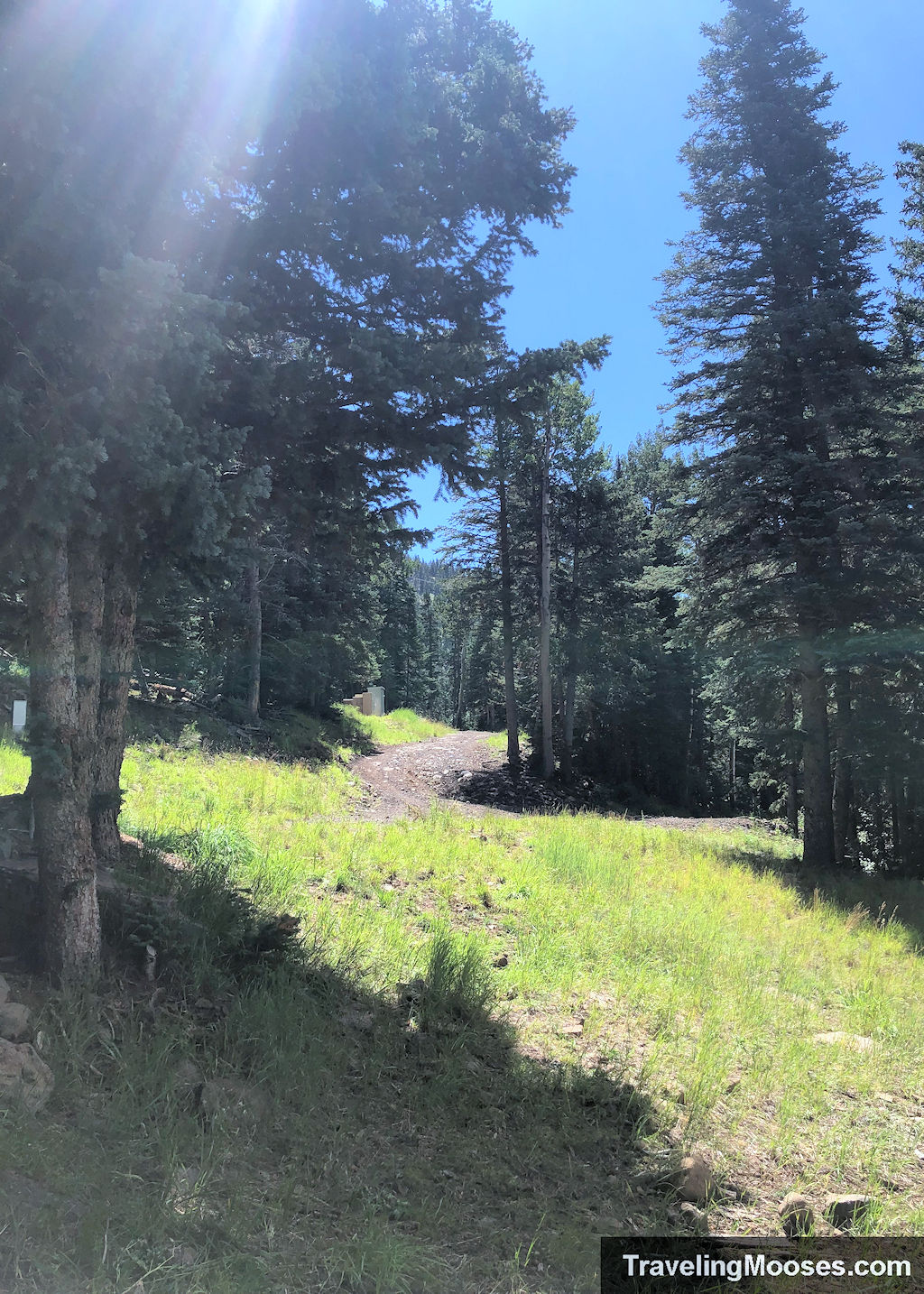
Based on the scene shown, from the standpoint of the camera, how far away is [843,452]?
1270 cm

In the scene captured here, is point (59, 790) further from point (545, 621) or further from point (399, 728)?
point (399, 728)

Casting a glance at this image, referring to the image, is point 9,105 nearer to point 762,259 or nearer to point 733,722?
point 762,259

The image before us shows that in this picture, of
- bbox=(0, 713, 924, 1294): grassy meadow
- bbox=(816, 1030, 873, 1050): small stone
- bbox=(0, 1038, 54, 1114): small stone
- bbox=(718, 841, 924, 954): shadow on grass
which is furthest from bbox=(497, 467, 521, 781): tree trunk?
bbox=(0, 1038, 54, 1114): small stone

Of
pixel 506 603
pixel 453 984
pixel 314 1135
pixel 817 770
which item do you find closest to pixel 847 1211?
pixel 453 984

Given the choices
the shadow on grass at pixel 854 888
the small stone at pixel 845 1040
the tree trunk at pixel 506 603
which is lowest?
the shadow on grass at pixel 854 888

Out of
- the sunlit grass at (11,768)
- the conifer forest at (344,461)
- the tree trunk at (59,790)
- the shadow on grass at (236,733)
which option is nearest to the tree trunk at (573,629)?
the shadow on grass at (236,733)

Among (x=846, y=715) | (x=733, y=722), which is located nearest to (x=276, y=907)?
(x=846, y=715)

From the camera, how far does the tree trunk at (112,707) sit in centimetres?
538

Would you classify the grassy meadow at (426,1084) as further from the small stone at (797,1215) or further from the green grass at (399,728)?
the green grass at (399,728)

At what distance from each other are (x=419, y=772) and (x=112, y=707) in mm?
14964

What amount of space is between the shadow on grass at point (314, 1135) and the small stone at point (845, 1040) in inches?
84.0

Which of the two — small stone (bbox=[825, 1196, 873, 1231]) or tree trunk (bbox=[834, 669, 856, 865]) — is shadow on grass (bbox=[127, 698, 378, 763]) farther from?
small stone (bbox=[825, 1196, 873, 1231])

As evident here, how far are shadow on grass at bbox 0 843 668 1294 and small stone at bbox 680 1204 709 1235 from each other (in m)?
0.11

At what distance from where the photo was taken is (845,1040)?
17.9 feet
